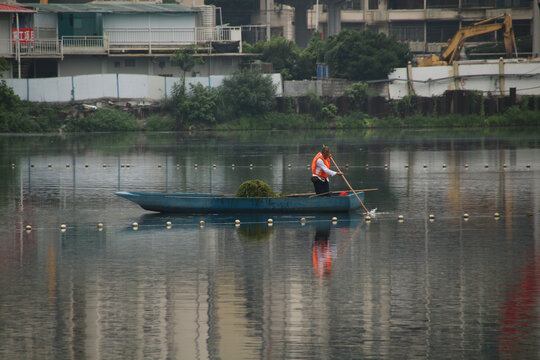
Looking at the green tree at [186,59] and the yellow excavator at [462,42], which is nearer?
the green tree at [186,59]

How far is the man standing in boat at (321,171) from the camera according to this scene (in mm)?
26655

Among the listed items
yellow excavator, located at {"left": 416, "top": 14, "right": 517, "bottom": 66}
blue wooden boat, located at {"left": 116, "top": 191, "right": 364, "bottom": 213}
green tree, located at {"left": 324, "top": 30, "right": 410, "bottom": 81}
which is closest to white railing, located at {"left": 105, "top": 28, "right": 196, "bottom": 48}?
green tree, located at {"left": 324, "top": 30, "right": 410, "bottom": 81}

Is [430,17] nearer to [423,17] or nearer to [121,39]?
[423,17]

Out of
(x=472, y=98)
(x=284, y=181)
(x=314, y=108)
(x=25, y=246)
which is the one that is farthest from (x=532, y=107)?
(x=25, y=246)

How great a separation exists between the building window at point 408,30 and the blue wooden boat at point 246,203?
7026 cm

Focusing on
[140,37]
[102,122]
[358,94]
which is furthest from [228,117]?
[358,94]

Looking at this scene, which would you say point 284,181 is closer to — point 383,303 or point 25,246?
point 25,246

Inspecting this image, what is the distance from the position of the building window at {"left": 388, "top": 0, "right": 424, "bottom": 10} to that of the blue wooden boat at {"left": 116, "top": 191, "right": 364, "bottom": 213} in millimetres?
70568

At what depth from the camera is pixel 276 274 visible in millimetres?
18312

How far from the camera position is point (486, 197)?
3050cm

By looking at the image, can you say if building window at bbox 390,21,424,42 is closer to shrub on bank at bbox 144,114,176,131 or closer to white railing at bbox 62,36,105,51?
shrub on bank at bbox 144,114,176,131

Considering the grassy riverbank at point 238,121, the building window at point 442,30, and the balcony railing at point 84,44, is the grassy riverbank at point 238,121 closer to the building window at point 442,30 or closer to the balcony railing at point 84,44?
the balcony railing at point 84,44

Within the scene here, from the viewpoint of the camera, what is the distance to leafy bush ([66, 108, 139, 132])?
70.9m

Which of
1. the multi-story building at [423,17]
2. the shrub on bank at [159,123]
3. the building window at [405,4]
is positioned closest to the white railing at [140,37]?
the shrub on bank at [159,123]
